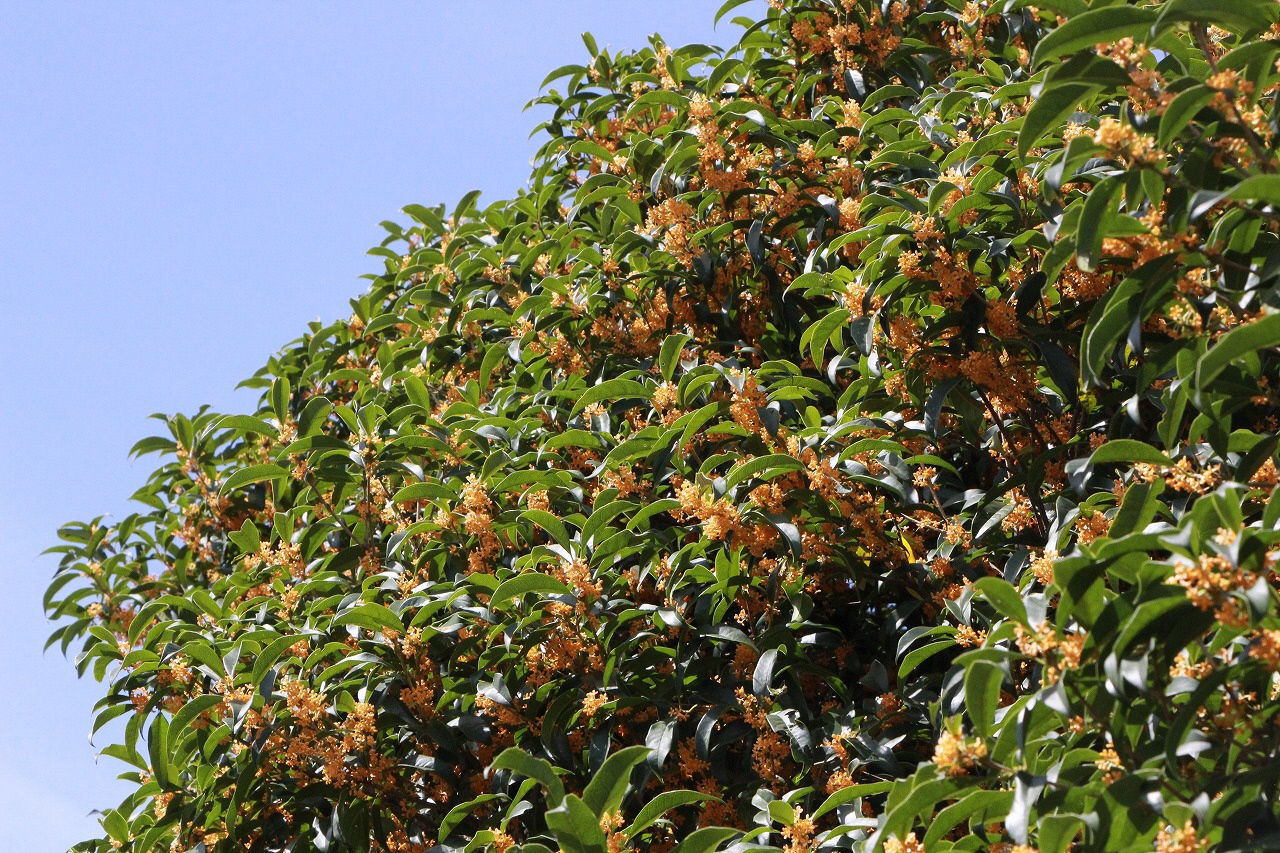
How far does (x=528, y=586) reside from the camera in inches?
132

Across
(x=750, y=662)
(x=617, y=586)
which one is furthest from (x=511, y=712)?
(x=750, y=662)

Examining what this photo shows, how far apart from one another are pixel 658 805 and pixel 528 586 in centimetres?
84

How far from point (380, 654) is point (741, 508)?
1.44 m

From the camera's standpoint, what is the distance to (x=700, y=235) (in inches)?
169

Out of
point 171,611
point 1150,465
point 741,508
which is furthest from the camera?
point 171,611

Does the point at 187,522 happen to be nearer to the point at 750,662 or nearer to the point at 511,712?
the point at 511,712

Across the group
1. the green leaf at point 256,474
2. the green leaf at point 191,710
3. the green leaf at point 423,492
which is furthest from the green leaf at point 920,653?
the green leaf at point 256,474

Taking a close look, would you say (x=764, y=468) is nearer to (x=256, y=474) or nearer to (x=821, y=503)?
(x=821, y=503)

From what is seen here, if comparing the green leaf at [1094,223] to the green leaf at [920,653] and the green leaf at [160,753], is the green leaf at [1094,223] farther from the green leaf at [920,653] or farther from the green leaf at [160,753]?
the green leaf at [160,753]

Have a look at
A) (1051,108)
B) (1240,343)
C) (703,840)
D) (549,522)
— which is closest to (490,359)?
(549,522)

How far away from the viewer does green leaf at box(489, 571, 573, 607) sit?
3346mm

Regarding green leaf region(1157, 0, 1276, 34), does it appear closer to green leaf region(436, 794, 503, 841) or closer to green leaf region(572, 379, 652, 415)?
green leaf region(572, 379, 652, 415)

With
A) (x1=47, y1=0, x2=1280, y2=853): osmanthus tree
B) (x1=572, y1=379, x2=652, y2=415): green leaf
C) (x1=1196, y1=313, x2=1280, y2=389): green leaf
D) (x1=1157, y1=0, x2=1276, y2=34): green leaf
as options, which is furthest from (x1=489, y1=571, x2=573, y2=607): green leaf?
(x1=1157, y1=0, x2=1276, y2=34): green leaf

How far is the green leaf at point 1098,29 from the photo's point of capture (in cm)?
233
